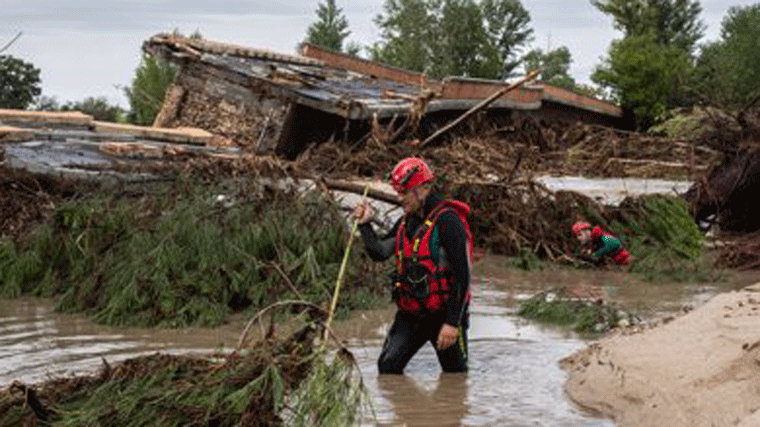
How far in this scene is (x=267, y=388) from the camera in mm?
6926

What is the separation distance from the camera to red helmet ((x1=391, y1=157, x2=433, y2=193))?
8.93m

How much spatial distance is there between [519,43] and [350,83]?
4053 cm

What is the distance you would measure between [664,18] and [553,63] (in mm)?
12335

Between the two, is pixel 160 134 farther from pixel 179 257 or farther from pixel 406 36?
pixel 406 36

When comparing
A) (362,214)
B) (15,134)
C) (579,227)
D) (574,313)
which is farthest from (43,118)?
(362,214)

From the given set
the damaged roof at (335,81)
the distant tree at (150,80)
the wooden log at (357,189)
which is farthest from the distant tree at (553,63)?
the wooden log at (357,189)

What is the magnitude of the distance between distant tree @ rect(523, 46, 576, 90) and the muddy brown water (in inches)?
2054

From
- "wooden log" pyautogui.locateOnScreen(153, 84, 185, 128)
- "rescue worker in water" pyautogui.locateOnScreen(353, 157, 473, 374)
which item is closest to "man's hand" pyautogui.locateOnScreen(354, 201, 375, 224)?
"rescue worker in water" pyautogui.locateOnScreen(353, 157, 473, 374)

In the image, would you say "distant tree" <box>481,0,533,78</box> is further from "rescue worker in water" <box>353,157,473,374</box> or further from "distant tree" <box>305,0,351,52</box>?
"rescue worker in water" <box>353,157,473,374</box>

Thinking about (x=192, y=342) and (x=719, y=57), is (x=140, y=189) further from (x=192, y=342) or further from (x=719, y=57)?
(x=719, y=57)

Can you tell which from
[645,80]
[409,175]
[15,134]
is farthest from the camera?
[645,80]

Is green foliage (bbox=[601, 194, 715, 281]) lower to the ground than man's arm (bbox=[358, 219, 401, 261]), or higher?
lower

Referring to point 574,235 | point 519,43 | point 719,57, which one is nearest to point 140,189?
point 574,235

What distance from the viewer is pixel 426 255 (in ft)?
29.2
